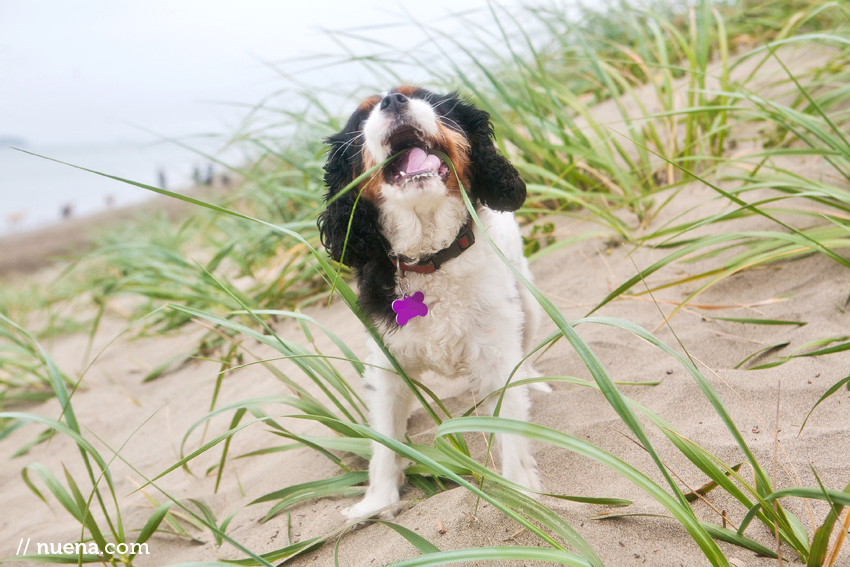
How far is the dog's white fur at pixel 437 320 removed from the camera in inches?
75.9

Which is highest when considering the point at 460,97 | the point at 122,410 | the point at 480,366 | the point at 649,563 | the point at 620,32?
the point at 620,32

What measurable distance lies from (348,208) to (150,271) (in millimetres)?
3038

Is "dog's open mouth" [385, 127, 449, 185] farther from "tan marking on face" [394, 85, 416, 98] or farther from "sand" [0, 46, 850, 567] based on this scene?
"sand" [0, 46, 850, 567]

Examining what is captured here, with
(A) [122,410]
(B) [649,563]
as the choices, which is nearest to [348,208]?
(B) [649,563]

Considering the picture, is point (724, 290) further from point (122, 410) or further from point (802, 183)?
point (122, 410)

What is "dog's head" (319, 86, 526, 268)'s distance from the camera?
1918 millimetres

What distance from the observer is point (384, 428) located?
Result: 6.68 ft

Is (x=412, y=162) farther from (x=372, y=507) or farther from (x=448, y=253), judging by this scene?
(x=372, y=507)

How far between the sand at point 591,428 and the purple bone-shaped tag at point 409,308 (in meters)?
0.56

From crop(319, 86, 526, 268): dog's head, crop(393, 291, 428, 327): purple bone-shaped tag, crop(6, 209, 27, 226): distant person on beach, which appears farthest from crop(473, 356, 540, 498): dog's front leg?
crop(6, 209, 27, 226): distant person on beach

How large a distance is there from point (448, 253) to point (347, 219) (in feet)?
1.26

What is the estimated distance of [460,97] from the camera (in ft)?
7.97

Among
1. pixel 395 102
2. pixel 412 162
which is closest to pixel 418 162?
pixel 412 162

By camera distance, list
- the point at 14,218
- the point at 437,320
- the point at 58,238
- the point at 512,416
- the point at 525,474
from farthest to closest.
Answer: the point at 14,218 → the point at 58,238 → the point at 437,320 → the point at 512,416 → the point at 525,474
